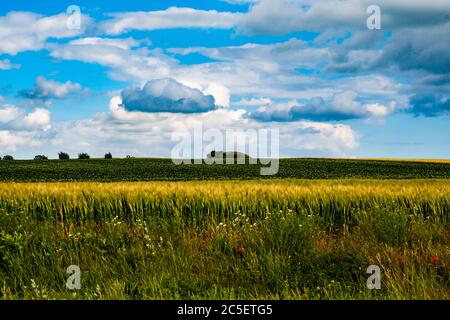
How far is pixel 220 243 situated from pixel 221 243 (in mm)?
20

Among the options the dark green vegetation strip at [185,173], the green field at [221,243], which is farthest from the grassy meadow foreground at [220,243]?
the dark green vegetation strip at [185,173]

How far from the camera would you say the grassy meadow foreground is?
7.21 m

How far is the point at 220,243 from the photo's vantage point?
877 centimetres

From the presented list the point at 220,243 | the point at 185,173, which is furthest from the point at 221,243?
the point at 185,173

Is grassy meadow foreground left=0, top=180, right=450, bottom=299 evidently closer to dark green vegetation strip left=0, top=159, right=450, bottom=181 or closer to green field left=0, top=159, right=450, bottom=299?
green field left=0, top=159, right=450, bottom=299

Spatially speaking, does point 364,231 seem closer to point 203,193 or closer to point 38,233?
point 203,193

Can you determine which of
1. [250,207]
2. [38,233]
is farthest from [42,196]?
[250,207]

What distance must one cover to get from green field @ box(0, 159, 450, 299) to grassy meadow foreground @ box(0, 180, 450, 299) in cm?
3

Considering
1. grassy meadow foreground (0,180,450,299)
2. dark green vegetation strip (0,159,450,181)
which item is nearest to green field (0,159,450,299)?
grassy meadow foreground (0,180,450,299)

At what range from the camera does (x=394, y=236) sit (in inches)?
354

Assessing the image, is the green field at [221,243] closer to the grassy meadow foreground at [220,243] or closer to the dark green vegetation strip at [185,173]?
the grassy meadow foreground at [220,243]

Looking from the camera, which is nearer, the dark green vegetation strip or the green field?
the green field
